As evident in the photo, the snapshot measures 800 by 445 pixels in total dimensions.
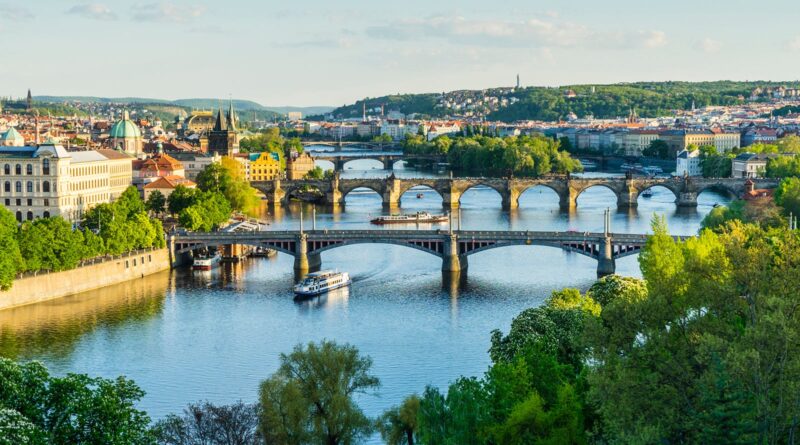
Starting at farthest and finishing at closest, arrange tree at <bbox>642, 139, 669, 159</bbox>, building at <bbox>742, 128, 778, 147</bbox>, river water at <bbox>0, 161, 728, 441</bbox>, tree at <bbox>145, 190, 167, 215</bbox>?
tree at <bbox>642, 139, 669, 159</bbox> → building at <bbox>742, 128, 778, 147</bbox> → tree at <bbox>145, 190, 167, 215</bbox> → river water at <bbox>0, 161, 728, 441</bbox>

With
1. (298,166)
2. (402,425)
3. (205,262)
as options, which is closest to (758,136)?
(298,166)

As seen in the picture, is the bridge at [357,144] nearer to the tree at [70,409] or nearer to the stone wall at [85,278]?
the stone wall at [85,278]

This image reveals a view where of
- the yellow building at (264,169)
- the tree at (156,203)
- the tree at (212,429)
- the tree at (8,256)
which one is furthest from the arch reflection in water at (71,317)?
the yellow building at (264,169)

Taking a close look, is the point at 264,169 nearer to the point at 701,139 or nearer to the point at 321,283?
the point at 321,283

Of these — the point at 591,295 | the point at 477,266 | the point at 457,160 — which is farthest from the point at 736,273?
the point at 457,160

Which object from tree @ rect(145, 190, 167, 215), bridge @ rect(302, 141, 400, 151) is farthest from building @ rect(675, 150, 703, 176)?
bridge @ rect(302, 141, 400, 151)

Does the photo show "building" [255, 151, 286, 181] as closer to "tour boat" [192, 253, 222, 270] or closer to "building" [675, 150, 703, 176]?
"building" [675, 150, 703, 176]
